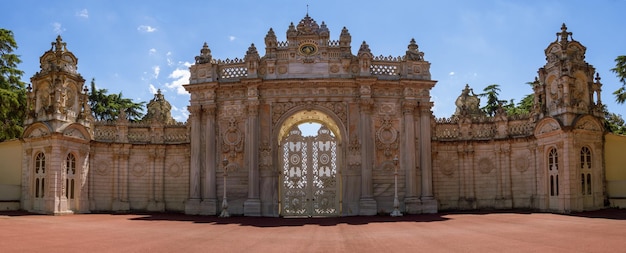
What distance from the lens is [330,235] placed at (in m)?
19.9

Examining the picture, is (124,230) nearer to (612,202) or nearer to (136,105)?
(612,202)

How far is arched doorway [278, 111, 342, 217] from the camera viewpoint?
32.4 meters

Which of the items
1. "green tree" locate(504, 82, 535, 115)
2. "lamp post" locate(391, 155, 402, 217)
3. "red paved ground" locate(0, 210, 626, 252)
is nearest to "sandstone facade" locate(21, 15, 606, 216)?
"lamp post" locate(391, 155, 402, 217)

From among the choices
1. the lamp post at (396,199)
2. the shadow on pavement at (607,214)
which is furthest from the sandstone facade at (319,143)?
the lamp post at (396,199)

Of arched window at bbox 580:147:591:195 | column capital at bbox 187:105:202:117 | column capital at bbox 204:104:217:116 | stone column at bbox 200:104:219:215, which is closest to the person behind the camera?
arched window at bbox 580:147:591:195

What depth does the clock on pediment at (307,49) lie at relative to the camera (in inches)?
1251

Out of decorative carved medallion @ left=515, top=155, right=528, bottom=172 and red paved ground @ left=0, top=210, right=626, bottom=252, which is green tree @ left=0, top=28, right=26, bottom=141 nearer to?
red paved ground @ left=0, top=210, right=626, bottom=252

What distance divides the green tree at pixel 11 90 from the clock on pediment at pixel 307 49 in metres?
19.1

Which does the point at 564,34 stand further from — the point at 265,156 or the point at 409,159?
the point at 265,156

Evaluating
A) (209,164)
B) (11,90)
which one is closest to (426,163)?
(209,164)

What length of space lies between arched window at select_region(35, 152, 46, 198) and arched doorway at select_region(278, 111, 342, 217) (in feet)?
39.2

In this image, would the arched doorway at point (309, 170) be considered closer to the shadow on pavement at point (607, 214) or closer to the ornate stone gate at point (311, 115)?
the ornate stone gate at point (311, 115)

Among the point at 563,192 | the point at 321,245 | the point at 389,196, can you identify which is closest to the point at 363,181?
the point at 389,196

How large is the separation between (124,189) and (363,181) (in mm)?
13416
